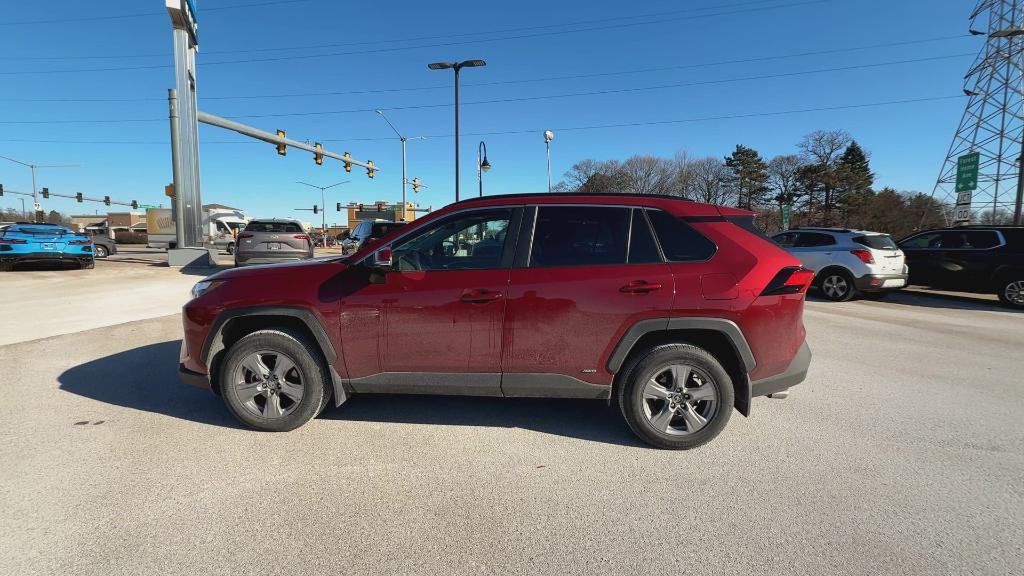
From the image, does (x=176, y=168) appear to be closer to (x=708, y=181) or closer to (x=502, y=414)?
(x=502, y=414)

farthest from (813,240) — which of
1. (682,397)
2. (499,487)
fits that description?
(499,487)

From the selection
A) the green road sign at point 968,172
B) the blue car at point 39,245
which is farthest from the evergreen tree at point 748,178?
the blue car at point 39,245

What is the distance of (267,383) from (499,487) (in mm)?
1911

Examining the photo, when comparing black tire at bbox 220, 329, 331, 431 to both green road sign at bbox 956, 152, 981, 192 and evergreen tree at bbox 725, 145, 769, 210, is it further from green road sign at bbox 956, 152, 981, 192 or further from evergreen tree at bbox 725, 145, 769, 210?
evergreen tree at bbox 725, 145, 769, 210

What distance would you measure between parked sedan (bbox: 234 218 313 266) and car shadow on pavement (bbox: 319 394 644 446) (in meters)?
8.97

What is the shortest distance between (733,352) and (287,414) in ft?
10.6

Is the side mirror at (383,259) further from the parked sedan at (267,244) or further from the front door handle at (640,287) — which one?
the parked sedan at (267,244)

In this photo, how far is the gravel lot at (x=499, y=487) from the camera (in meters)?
2.21

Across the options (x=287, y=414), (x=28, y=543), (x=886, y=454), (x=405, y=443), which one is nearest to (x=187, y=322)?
(x=287, y=414)

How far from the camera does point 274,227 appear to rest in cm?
1266

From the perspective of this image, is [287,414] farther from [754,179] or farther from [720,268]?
[754,179]

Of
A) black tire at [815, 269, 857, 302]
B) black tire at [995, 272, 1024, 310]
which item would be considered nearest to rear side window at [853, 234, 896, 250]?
black tire at [815, 269, 857, 302]

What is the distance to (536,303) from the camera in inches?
124

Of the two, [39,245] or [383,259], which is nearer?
[383,259]
